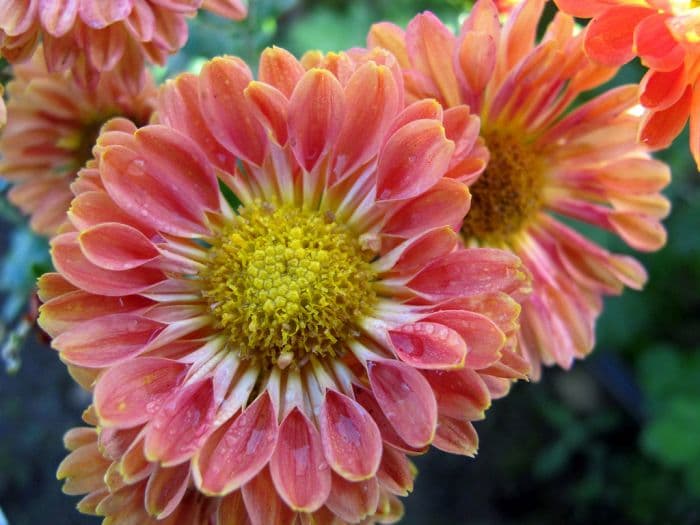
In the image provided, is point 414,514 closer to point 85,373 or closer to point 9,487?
point 9,487

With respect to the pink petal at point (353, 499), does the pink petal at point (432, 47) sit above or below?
above

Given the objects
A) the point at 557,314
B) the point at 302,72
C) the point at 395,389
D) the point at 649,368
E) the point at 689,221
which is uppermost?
the point at 302,72

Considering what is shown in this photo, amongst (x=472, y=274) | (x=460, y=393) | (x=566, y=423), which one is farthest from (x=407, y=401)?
(x=566, y=423)

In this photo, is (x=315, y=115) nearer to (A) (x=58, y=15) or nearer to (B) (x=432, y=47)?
(B) (x=432, y=47)

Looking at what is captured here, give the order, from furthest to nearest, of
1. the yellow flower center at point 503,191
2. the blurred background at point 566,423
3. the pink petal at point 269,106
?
1. the blurred background at point 566,423
2. the yellow flower center at point 503,191
3. the pink petal at point 269,106

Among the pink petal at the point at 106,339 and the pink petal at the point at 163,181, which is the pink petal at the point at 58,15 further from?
the pink petal at the point at 106,339

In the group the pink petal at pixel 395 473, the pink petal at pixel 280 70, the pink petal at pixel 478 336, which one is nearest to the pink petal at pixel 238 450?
the pink petal at pixel 395 473

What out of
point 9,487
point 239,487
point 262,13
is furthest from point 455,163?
point 9,487
